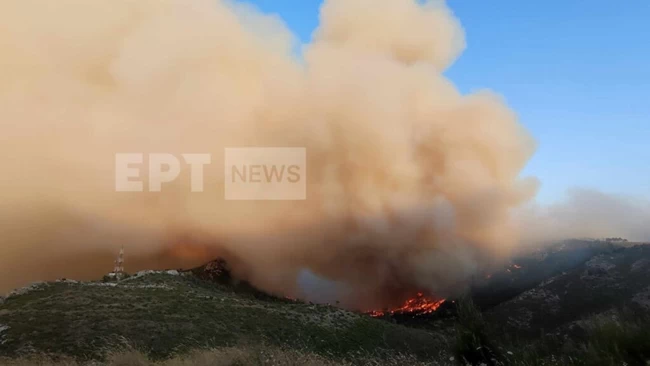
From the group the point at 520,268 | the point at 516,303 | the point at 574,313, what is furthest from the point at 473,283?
the point at 574,313

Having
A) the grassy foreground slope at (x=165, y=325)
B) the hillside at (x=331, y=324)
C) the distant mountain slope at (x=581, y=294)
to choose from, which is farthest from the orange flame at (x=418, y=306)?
the grassy foreground slope at (x=165, y=325)

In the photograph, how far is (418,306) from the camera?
78.1 meters

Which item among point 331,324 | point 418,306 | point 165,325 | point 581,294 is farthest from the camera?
point 418,306

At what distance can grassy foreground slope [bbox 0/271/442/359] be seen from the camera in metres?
22.2

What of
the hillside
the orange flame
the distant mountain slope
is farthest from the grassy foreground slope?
the orange flame

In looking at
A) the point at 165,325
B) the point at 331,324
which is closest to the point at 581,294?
the point at 331,324

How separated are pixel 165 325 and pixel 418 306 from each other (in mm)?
60168

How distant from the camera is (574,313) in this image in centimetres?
5138

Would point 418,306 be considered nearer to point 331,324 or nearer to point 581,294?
point 581,294

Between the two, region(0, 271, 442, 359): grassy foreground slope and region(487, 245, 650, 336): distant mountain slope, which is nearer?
region(0, 271, 442, 359): grassy foreground slope

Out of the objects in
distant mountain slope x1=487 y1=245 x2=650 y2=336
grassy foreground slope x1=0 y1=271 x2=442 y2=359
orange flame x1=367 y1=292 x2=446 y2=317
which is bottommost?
orange flame x1=367 y1=292 x2=446 y2=317

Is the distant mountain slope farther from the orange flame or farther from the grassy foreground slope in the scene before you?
the grassy foreground slope

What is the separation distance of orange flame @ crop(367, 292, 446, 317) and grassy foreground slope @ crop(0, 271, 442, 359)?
32.7m

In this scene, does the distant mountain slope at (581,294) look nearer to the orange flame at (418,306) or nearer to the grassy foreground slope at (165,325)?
the orange flame at (418,306)
